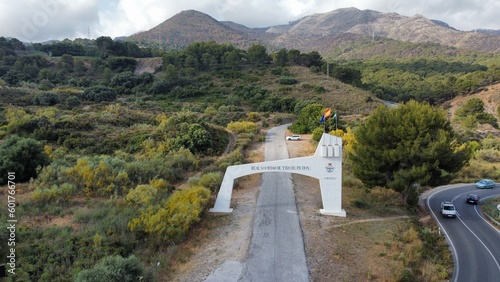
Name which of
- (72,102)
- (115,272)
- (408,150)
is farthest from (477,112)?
(115,272)

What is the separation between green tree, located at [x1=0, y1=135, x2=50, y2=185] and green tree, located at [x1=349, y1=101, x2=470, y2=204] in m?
18.3

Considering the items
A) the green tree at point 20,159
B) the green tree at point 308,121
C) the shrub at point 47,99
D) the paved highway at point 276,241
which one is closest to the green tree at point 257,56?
the green tree at point 308,121

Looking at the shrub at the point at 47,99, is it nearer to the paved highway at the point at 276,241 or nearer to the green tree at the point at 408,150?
the paved highway at the point at 276,241

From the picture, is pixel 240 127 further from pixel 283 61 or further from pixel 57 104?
pixel 283 61

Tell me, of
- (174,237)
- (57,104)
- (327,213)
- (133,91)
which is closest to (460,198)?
(327,213)

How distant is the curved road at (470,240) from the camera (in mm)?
13508

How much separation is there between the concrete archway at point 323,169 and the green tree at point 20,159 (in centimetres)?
1081

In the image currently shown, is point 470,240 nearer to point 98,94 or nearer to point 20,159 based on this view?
point 20,159

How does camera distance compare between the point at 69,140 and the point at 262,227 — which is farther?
the point at 69,140

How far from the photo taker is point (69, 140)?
2686cm

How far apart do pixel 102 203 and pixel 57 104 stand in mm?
34688

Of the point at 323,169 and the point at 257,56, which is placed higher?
the point at 257,56

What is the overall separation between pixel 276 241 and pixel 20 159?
1489cm

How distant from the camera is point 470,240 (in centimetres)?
1708
